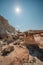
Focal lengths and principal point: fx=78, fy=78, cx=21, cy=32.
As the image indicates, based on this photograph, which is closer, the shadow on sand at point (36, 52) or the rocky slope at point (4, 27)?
the shadow on sand at point (36, 52)

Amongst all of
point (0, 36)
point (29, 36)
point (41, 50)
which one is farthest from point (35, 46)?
point (0, 36)

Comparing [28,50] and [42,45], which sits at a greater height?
[42,45]

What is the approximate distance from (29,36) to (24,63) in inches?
128

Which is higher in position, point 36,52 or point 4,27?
point 4,27

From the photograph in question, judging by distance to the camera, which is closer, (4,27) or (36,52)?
(36,52)

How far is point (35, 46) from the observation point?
284 inches

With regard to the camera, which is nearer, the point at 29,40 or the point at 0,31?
the point at 29,40

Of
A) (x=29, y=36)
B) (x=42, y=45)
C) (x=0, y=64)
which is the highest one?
(x=29, y=36)

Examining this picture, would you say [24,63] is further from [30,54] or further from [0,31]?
[0,31]

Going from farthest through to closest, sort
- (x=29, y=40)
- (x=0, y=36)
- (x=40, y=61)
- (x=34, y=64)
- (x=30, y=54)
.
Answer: (x=0, y=36) → (x=29, y=40) → (x=30, y=54) → (x=40, y=61) → (x=34, y=64)

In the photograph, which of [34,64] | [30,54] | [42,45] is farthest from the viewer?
[30,54]

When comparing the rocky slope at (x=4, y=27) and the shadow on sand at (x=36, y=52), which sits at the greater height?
the rocky slope at (x=4, y=27)

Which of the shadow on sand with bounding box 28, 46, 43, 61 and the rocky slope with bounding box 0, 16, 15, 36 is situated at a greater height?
the rocky slope with bounding box 0, 16, 15, 36

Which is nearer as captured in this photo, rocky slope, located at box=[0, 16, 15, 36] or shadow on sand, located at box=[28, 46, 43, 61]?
shadow on sand, located at box=[28, 46, 43, 61]
